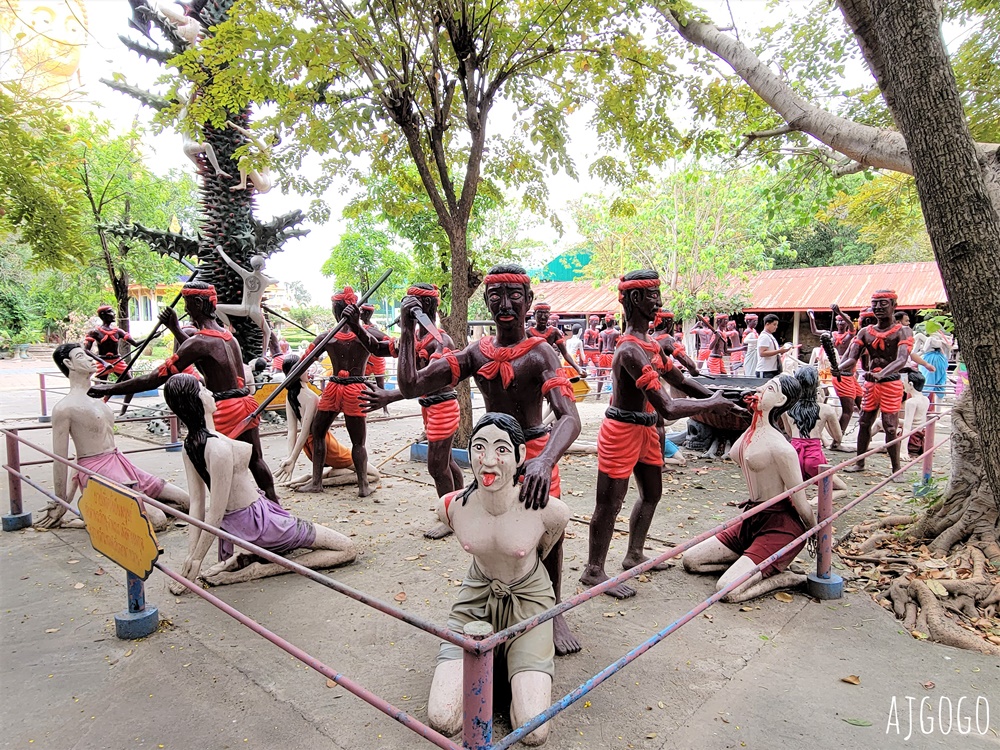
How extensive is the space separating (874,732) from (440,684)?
1958 millimetres

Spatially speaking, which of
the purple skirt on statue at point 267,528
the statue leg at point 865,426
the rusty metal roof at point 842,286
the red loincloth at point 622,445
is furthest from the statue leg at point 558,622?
the rusty metal roof at point 842,286

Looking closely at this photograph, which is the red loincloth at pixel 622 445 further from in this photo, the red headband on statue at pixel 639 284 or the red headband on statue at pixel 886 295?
the red headband on statue at pixel 886 295

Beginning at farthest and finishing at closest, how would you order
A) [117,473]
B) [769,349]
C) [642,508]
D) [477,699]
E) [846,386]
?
[769,349] < [846,386] < [117,473] < [642,508] < [477,699]

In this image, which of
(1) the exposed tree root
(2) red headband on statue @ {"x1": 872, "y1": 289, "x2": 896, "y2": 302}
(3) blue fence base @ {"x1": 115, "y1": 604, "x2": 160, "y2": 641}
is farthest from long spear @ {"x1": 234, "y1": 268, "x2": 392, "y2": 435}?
(2) red headband on statue @ {"x1": 872, "y1": 289, "x2": 896, "y2": 302}

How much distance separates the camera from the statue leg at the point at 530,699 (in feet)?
8.30

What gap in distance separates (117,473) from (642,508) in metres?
4.51

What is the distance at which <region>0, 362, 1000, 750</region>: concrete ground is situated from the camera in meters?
2.68

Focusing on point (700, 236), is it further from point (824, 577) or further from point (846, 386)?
point (824, 577)

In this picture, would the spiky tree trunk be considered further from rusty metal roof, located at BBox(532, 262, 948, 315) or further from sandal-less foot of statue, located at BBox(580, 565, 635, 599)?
rusty metal roof, located at BBox(532, 262, 948, 315)

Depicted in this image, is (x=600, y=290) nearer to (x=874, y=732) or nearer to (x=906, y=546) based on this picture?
(x=906, y=546)

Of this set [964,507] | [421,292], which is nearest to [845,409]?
[964,507]

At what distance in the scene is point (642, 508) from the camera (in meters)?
4.45

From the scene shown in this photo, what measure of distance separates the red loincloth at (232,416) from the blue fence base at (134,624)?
1.91 m

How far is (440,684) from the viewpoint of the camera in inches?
105
